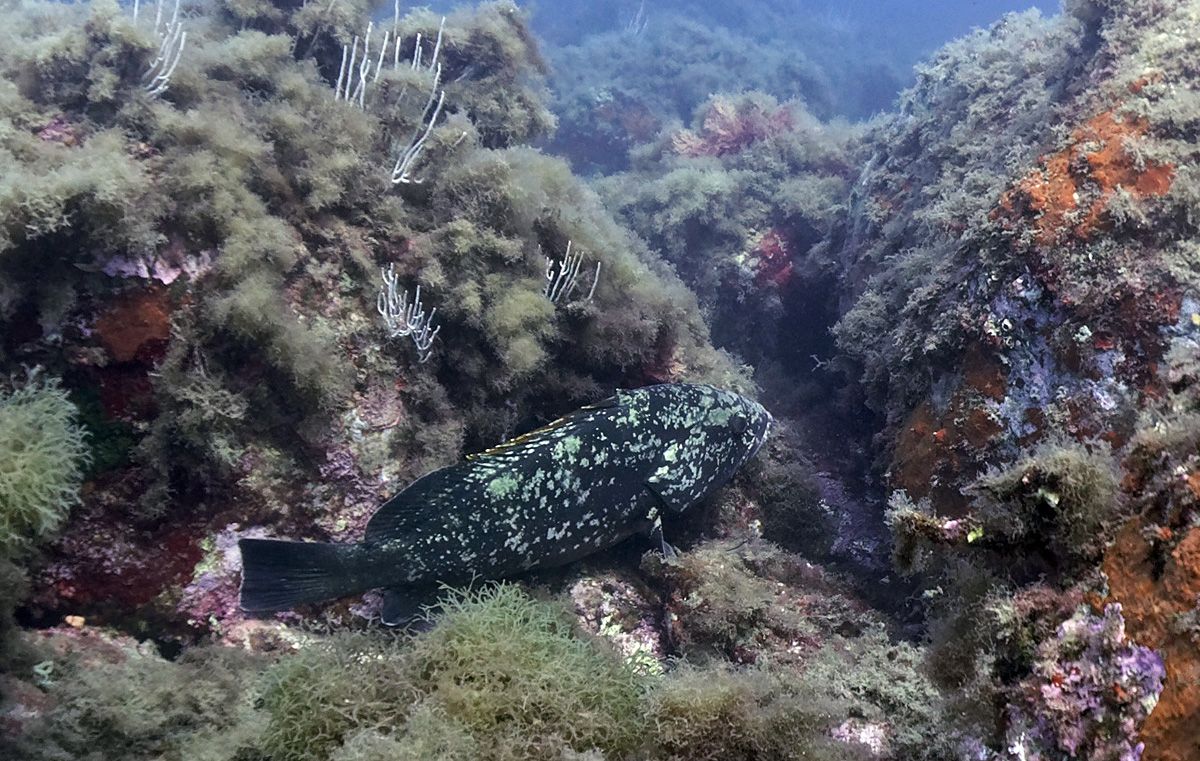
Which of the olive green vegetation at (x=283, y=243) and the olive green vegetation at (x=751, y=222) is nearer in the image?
the olive green vegetation at (x=283, y=243)

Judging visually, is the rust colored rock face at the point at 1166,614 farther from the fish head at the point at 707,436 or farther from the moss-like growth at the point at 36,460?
the moss-like growth at the point at 36,460

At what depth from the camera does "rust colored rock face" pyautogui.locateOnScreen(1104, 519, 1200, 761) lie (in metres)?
1.71

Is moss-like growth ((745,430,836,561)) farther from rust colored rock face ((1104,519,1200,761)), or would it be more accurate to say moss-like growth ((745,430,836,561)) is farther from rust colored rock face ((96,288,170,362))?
rust colored rock face ((96,288,170,362))

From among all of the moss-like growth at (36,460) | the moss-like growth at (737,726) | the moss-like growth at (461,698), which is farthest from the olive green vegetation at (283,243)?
the moss-like growth at (737,726)

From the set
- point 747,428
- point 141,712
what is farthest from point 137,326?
point 747,428

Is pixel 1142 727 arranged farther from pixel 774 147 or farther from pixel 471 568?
pixel 774 147

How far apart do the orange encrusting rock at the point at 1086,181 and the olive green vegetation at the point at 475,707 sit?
115 inches

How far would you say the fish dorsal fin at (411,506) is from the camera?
4145mm

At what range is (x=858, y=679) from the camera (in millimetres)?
3295

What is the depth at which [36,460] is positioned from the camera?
3.36 metres

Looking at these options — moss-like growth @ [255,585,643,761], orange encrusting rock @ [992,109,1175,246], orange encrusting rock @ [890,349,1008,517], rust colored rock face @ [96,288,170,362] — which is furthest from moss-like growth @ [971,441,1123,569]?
rust colored rock face @ [96,288,170,362]

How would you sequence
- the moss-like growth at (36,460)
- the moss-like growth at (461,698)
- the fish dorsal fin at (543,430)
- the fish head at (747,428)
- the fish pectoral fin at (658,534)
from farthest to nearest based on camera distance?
the fish head at (747,428) < the fish pectoral fin at (658,534) < the fish dorsal fin at (543,430) < the moss-like growth at (36,460) < the moss-like growth at (461,698)

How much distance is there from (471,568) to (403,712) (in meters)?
1.70


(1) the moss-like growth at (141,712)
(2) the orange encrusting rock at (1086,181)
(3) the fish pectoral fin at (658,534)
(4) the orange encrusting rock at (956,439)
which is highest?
(2) the orange encrusting rock at (1086,181)
